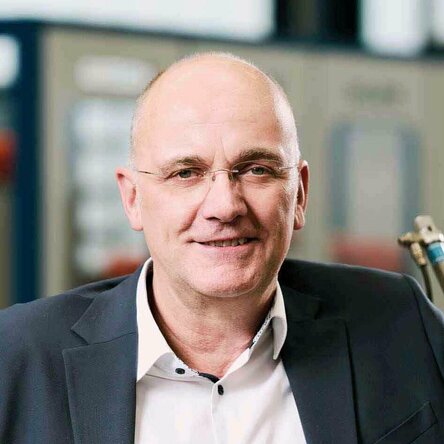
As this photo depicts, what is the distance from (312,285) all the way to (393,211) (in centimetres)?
286

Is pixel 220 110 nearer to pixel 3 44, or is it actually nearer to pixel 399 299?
pixel 399 299

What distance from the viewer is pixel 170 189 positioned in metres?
1.60

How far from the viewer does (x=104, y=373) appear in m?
1.63

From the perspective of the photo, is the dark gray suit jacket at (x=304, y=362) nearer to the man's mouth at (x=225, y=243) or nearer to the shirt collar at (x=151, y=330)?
the shirt collar at (x=151, y=330)

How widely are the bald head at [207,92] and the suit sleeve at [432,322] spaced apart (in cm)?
39

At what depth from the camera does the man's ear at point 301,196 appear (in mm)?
1758

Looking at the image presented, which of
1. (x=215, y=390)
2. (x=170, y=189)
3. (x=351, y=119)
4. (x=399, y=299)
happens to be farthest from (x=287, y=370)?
(x=351, y=119)

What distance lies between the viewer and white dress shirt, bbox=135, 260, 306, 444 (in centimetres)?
163

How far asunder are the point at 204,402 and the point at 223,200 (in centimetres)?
37

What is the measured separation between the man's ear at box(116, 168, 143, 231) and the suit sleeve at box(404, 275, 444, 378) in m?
0.55

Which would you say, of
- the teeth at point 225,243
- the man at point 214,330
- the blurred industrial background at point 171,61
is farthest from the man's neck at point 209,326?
the blurred industrial background at point 171,61

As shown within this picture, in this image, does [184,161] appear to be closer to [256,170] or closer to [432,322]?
[256,170]

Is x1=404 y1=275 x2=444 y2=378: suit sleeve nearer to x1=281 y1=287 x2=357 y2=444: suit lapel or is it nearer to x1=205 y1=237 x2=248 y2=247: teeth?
x1=281 y1=287 x2=357 y2=444: suit lapel

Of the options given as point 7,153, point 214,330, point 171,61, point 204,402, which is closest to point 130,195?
point 214,330
